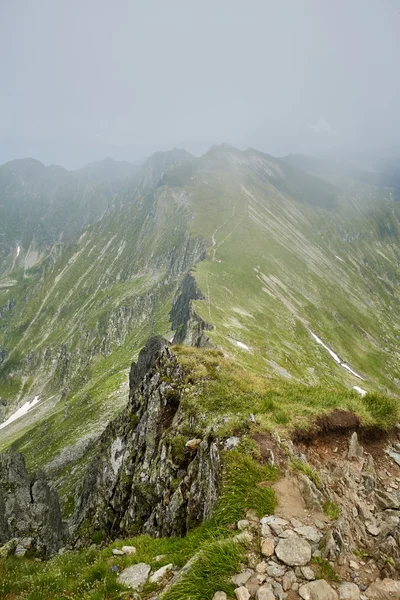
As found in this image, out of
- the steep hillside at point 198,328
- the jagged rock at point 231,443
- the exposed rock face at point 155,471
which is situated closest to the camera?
the jagged rock at point 231,443

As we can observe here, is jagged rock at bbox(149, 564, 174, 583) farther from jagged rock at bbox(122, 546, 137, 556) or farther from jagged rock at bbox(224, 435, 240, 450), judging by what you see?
jagged rock at bbox(224, 435, 240, 450)

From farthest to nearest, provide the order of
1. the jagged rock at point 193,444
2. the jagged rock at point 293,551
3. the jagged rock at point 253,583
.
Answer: the jagged rock at point 193,444
the jagged rock at point 293,551
the jagged rock at point 253,583

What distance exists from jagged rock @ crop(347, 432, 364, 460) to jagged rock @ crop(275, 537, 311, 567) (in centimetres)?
554

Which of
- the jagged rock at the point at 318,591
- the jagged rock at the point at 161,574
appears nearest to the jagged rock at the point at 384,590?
the jagged rock at the point at 318,591

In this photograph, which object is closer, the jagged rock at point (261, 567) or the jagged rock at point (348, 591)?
the jagged rock at point (348, 591)

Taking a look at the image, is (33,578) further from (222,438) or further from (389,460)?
(389,460)

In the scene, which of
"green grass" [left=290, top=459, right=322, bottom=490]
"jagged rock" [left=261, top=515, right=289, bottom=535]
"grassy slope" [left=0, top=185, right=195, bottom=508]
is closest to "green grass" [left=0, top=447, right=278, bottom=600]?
"jagged rock" [left=261, top=515, right=289, bottom=535]

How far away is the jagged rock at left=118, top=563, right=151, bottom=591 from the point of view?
26.7ft

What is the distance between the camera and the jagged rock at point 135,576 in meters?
8.15

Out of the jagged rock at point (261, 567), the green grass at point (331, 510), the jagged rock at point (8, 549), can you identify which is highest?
the jagged rock at point (261, 567)

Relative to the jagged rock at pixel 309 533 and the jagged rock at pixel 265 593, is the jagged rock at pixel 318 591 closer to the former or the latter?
the jagged rock at pixel 265 593

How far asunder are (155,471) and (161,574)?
30.2 feet

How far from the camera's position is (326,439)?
521 inches

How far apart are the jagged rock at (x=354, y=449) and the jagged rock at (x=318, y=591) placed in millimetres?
6499
